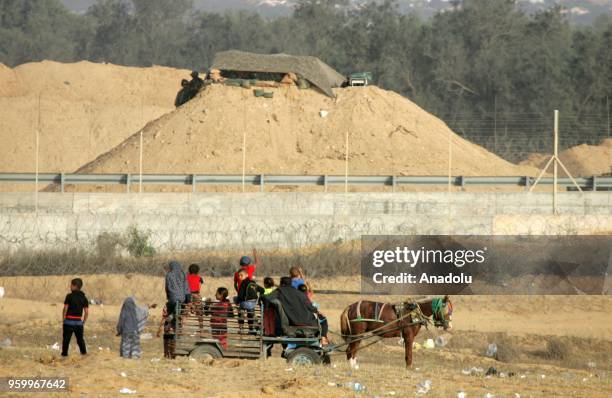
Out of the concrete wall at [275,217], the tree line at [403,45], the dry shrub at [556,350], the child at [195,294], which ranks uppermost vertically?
the tree line at [403,45]

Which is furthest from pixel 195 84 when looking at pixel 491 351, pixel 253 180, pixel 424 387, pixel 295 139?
pixel 424 387

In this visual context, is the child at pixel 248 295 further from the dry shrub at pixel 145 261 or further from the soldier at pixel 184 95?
the soldier at pixel 184 95

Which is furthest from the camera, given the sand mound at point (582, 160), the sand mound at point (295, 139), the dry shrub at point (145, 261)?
the sand mound at point (582, 160)

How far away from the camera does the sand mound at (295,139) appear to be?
128 ft

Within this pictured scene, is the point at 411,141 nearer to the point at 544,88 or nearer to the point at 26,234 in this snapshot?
the point at 26,234

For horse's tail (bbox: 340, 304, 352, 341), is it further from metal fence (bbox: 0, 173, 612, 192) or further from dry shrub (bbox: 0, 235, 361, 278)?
metal fence (bbox: 0, 173, 612, 192)

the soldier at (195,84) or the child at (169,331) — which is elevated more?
the soldier at (195,84)

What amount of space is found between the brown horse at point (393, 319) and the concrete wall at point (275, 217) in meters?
12.2

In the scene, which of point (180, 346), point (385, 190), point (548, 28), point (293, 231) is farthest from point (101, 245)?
point (548, 28)

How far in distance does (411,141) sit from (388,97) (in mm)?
2907

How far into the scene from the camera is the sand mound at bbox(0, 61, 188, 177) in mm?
53406

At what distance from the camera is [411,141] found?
1585 inches

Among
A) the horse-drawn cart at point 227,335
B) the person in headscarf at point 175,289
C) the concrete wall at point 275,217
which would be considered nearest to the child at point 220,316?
the horse-drawn cart at point 227,335

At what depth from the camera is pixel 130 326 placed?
57.3 feet
